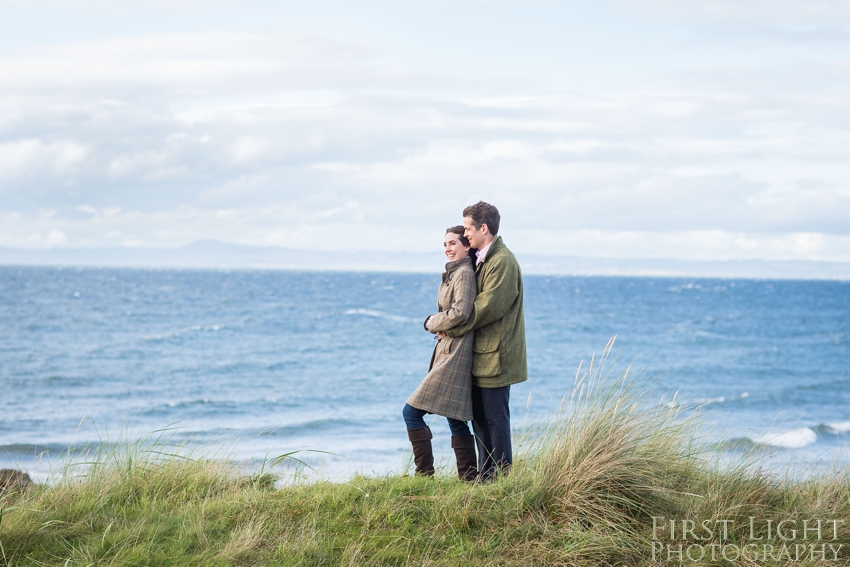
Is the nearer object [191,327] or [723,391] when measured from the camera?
[723,391]

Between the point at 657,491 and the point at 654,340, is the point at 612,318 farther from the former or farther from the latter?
the point at 657,491

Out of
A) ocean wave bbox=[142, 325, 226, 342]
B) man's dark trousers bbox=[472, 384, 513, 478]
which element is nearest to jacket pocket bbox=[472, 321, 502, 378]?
man's dark trousers bbox=[472, 384, 513, 478]

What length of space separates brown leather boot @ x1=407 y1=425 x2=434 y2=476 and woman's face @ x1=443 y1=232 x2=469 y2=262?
1164 mm

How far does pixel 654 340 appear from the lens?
36750 mm

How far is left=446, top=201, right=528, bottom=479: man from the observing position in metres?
4.35

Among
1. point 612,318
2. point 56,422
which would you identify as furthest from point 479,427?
point 612,318

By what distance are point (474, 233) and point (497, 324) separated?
605mm

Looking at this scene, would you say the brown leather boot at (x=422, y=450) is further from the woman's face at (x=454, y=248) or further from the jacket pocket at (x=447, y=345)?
the woman's face at (x=454, y=248)

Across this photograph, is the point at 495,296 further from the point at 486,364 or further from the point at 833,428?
the point at 833,428

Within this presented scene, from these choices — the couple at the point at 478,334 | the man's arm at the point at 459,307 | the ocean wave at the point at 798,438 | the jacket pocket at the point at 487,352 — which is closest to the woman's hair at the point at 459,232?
the couple at the point at 478,334

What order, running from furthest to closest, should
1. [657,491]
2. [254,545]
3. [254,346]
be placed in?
[254,346] < [657,491] < [254,545]

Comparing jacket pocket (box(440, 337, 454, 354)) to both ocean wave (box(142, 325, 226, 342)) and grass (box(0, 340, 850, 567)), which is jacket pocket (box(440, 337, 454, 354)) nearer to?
grass (box(0, 340, 850, 567))

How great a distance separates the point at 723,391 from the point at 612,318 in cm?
2681

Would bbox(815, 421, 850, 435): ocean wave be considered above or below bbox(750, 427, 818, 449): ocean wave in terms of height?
below
